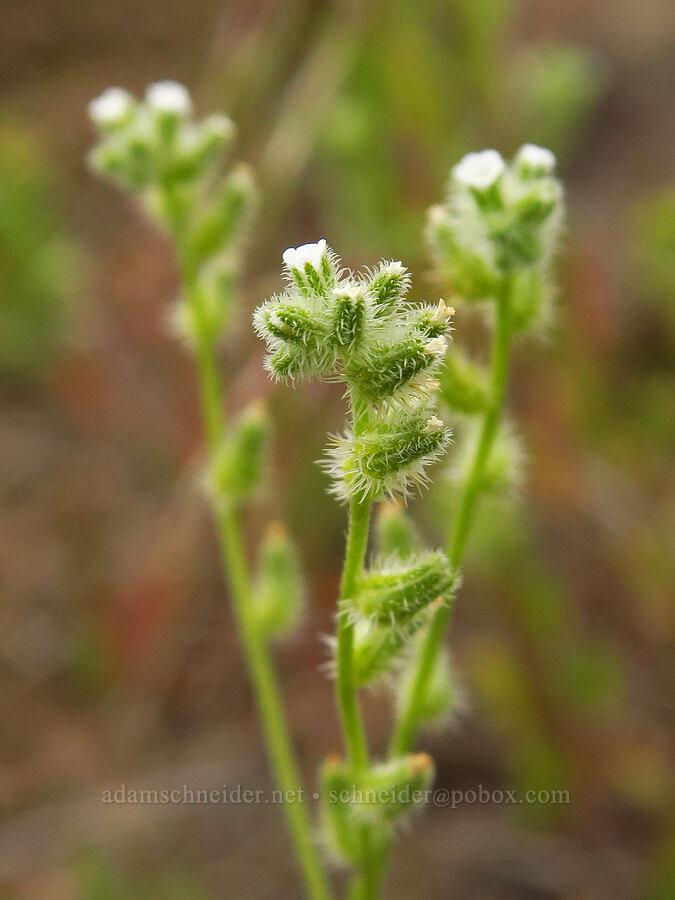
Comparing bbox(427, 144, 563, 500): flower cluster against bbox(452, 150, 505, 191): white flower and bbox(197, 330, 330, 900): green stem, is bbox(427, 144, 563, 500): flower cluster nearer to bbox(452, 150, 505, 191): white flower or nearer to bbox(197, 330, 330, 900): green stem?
bbox(452, 150, 505, 191): white flower

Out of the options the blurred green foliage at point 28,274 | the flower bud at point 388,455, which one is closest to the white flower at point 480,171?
the flower bud at point 388,455

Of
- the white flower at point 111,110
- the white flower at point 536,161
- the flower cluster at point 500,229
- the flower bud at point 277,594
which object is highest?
the white flower at point 111,110

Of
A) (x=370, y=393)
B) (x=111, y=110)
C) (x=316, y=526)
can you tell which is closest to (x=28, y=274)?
(x=316, y=526)

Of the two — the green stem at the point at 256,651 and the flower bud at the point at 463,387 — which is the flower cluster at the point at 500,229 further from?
the green stem at the point at 256,651

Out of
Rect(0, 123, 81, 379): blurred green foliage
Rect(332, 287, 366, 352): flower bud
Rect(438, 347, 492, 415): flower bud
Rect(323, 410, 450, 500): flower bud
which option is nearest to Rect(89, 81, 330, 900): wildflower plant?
Rect(438, 347, 492, 415): flower bud

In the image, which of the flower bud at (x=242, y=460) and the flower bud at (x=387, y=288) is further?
the flower bud at (x=242, y=460)

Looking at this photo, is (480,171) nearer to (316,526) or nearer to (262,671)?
(262,671)
